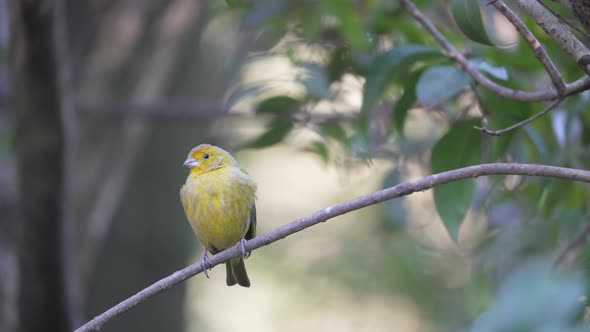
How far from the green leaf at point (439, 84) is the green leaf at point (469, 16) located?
368 mm

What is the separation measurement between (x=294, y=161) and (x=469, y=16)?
8355mm

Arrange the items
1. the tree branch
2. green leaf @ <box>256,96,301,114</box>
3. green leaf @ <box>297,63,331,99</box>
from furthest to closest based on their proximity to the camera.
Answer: green leaf @ <box>297,63,331,99</box>
green leaf @ <box>256,96,301,114</box>
the tree branch

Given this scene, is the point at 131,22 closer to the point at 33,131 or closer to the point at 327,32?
the point at 327,32

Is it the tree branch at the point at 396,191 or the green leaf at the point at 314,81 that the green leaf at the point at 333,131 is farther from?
the tree branch at the point at 396,191

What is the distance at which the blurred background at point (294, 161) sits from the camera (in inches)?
127

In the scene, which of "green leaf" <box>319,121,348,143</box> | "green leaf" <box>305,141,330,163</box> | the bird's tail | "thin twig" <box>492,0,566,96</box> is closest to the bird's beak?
the bird's tail

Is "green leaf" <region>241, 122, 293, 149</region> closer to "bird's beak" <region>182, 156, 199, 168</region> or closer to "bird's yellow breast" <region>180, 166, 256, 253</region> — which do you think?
"bird's yellow breast" <region>180, 166, 256, 253</region>

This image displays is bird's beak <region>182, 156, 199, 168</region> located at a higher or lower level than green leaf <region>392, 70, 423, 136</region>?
lower

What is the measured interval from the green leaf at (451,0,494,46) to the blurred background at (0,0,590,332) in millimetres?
380

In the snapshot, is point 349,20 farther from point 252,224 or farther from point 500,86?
point 500,86

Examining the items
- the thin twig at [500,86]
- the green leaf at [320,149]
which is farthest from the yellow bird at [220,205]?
the thin twig at [500,86]

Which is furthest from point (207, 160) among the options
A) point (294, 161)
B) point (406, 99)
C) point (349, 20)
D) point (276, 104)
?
point (294, 161)

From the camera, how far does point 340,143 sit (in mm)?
4551

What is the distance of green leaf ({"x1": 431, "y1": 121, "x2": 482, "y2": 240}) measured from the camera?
291 cm
